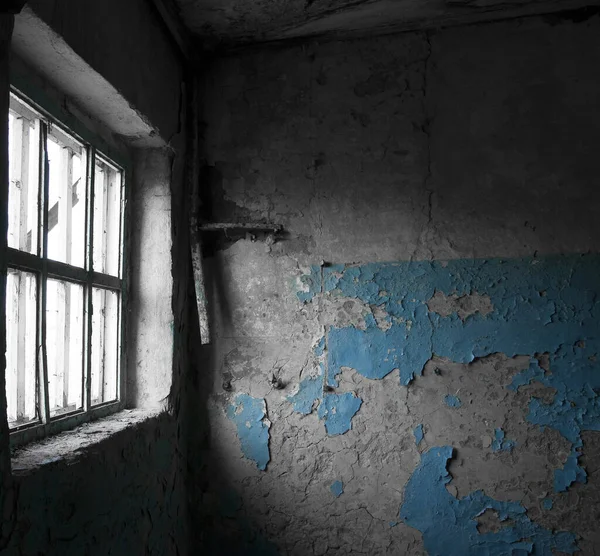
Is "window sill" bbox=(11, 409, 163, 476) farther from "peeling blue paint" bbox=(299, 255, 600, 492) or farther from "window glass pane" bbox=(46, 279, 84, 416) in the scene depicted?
"peeling blue paint" bbox=(299, 255, 600, 492)

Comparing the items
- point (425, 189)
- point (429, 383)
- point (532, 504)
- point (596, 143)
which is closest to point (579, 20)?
point (596, 143)

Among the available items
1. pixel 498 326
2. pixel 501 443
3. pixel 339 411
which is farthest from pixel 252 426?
pixel 498 326

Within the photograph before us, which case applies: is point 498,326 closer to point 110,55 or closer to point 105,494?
point 105,494

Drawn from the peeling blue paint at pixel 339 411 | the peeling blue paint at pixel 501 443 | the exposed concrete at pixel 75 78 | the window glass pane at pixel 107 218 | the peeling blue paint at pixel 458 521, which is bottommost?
the peeling blue paint at pixel 458 521

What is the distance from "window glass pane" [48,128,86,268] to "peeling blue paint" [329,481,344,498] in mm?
1665

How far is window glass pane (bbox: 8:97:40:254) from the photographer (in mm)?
1812

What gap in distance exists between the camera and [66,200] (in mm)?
2152

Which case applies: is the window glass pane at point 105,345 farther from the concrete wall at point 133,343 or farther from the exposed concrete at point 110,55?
the exposed concrete at point 110,55

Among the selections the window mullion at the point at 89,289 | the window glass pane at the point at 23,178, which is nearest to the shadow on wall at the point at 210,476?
the window mullion at the point at 89,289

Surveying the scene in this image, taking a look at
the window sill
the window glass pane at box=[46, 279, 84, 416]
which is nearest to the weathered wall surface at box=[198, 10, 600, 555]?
the window sill

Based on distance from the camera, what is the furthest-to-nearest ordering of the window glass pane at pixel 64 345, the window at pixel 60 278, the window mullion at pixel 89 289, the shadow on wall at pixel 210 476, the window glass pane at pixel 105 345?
1. the shadow on wall at pixel 210 476
2. the window glass pane at pixel 105 345
3. the window mullion at pixel 89 289
4. the window glass pane at pixel 64 345
5. the window at pixel 60 278

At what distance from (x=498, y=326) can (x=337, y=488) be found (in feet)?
3.85

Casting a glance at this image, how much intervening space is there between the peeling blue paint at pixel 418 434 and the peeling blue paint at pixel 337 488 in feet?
1.49

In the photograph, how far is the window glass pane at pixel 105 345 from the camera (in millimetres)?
2420
